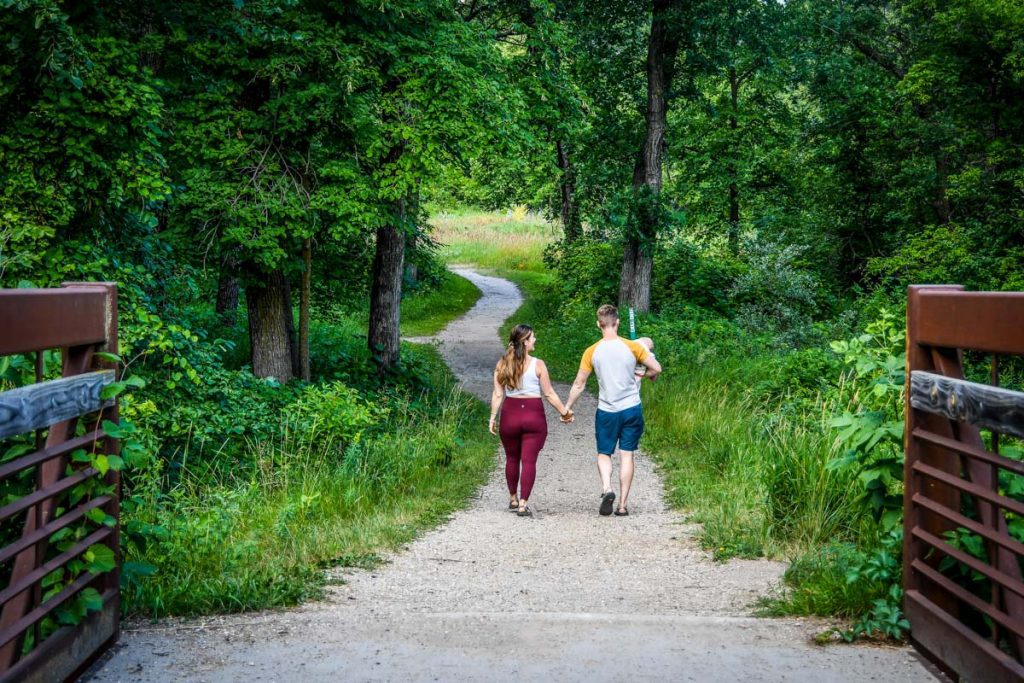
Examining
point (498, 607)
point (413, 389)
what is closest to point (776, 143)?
point (413, 389)

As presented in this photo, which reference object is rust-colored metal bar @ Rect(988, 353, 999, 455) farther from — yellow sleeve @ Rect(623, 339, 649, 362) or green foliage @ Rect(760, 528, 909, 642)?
yellow sleeve @ Rect(623, 339, 649, 362)

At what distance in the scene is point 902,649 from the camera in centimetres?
455

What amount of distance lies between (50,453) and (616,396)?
5.68m

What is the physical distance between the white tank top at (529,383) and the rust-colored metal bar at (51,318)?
4.76 metres

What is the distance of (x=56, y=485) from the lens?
155 inches

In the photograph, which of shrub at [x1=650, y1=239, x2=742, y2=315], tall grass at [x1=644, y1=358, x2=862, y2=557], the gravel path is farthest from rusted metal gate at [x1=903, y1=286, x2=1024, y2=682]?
shrub at [x1=650, y1=239, x2=742, y2=315]

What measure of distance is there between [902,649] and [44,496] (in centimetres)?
382

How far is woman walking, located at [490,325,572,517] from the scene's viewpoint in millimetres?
8797


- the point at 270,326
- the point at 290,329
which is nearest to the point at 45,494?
the point at 270,326

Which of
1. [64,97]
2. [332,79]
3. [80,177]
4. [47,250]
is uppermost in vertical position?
[332,79]

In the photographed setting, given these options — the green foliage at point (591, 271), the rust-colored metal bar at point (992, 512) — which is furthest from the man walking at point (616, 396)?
the green foliage at point (591, 271)

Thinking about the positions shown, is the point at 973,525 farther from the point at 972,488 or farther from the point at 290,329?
the point at 290,329

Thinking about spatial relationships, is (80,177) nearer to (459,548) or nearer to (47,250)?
(47,250)

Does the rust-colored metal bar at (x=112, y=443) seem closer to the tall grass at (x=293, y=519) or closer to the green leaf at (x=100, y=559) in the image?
the green leaf at (x=100, y=559)
